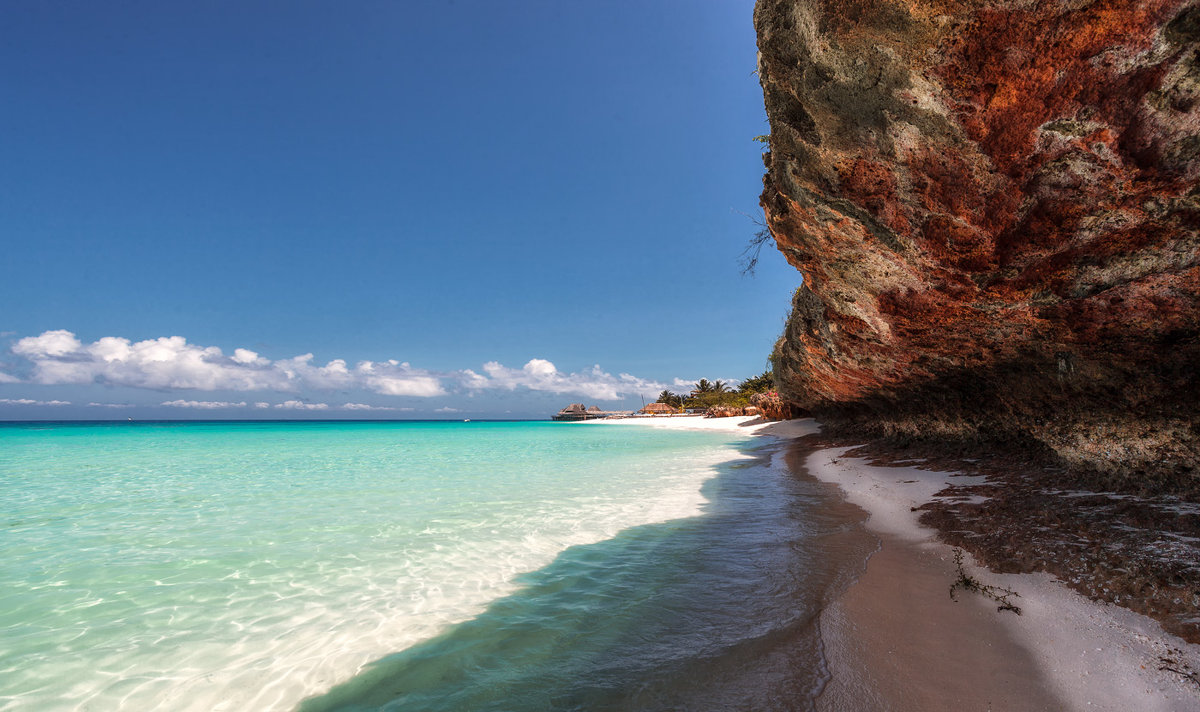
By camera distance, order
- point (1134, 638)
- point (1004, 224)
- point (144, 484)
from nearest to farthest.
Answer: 1. point (1134, 638)
2. point (1004, 224)
3. point (144, 484)

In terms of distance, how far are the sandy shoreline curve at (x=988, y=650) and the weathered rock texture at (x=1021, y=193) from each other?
9.98 ft

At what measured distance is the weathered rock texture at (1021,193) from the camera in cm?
313

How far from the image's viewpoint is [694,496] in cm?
884

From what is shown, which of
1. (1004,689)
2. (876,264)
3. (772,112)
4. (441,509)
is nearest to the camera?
(1004,689)

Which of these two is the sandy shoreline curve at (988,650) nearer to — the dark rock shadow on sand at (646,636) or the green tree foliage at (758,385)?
the dark rock shadow on sand at (646,636)

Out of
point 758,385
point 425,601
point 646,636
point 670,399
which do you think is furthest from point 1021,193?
point 670,399

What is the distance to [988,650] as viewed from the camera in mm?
2824

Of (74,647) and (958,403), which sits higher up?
(958,403)

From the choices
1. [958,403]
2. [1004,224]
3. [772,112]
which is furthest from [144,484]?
[958,403]

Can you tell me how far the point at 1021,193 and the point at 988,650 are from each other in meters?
3.72

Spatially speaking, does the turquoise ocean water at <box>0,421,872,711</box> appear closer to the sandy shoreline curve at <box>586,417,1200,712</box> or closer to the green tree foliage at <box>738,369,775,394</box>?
the sandy shoreline curve at <box>586,417,1200,712</box>

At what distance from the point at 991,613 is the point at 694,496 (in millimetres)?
5772

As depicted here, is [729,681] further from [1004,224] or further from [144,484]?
[144,484]

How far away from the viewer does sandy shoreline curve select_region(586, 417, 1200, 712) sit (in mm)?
2367
